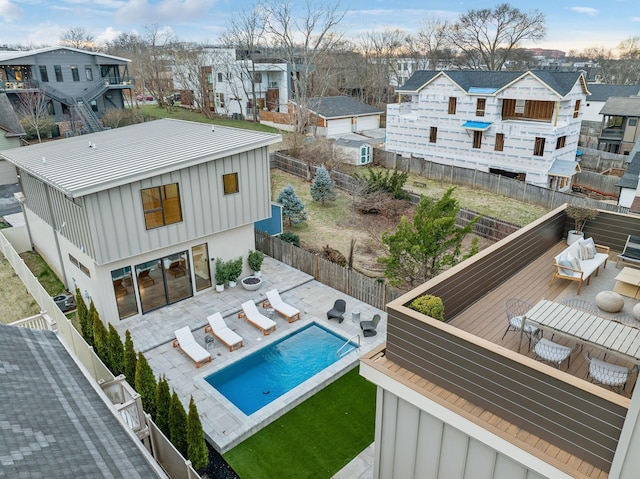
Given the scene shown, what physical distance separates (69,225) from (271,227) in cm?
807

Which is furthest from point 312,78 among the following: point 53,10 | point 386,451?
point 53,10

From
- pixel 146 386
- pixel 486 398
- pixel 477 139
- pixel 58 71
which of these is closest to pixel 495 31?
pixel 477 139

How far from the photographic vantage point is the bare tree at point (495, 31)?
53.0 meters

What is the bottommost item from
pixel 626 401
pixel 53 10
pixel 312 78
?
pixel 626 401

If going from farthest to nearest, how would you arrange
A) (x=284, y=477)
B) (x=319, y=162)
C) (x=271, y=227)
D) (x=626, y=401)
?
(x=319, y=162), (x=271, y=227), (x=284, y=477), (x=626, y=401)

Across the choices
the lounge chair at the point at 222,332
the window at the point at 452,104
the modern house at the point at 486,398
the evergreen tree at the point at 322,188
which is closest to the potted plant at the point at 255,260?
the lounge chair at the point at 222,332

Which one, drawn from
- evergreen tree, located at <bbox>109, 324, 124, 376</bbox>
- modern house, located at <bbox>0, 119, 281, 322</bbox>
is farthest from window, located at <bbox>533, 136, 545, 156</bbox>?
evergreen tree, located at <bbox>109, 324, 124, 376</bbox>

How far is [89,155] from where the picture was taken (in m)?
15.4

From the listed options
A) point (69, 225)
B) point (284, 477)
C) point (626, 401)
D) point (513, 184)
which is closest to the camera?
point (626, 401)

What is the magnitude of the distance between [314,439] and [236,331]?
4.94 m

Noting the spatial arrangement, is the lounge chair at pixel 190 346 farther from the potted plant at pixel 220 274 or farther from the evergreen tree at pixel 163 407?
the potted plant at pixel 220 274

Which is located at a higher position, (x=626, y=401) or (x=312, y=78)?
(x=312, y=78)

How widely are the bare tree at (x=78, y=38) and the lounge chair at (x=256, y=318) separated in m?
84.6

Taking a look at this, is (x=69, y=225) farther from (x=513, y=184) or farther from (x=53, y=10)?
(x=53, y=10)
